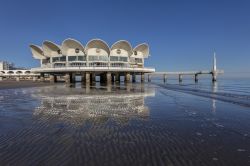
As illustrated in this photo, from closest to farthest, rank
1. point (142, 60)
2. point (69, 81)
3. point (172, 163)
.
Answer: point (172, 163)
point (69, 81)
point (142, 60)

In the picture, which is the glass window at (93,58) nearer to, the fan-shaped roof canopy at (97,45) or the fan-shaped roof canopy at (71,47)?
the fan-shaped roof canopy at (97,45)

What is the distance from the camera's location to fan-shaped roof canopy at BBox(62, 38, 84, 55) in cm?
5994

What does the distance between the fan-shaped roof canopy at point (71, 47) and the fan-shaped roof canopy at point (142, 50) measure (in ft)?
56.0

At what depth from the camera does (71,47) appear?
202 feet

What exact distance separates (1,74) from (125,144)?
103730mm

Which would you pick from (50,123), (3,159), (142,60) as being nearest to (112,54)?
(142,60)

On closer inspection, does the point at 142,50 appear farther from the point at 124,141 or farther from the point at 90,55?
the point at 124,141

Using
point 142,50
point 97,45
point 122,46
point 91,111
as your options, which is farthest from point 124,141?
point 142,50

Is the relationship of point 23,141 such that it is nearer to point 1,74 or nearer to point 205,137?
point 205,137

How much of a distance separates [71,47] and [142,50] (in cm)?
2225

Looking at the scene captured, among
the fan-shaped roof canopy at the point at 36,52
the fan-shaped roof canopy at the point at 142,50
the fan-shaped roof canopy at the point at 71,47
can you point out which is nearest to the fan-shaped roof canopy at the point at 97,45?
the fan-shaped roof canopy at the point at 71,47

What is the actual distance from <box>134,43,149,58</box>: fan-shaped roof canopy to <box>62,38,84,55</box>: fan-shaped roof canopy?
17.1m

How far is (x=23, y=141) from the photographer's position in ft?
21.2

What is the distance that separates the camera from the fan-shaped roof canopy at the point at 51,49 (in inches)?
2505
